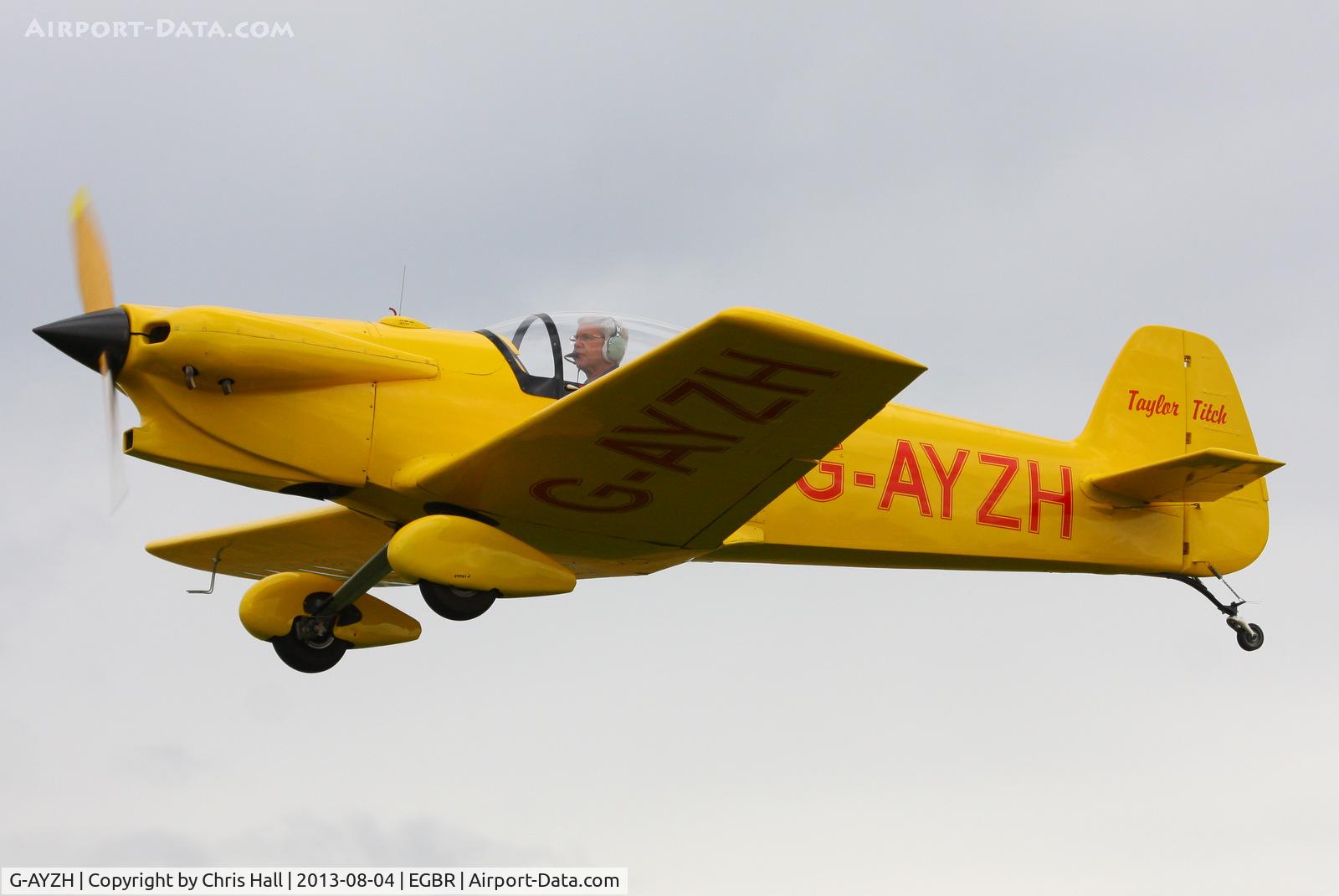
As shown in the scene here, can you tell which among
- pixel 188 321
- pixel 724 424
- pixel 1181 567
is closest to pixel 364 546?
pixel 188 321

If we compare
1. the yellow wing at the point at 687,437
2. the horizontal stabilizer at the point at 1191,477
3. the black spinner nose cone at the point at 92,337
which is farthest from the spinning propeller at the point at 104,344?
the horizontal stabilizer at the point at 1191,477

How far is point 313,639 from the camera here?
36.0ft

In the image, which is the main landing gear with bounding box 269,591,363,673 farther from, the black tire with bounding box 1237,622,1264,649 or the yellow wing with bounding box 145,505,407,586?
the black tire with bounding box 1237,622,1264,649

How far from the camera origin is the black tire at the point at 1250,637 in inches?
490

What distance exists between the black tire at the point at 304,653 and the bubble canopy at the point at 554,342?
8.48 feet

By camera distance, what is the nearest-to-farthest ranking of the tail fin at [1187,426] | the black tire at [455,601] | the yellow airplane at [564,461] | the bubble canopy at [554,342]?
the yellow airplane at [564,461], the black tire at [455,601], the bubble canopy at [554,342], the tail fin at [1187,426]

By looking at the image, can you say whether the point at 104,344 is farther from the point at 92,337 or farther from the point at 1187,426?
the point at 1187,426

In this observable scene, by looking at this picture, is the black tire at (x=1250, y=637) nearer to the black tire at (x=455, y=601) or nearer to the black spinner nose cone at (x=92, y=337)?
the black tire at (x=455, y=601)

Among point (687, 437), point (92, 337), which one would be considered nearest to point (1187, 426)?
point (687, 437)

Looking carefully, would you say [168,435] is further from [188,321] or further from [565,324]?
[565,324]

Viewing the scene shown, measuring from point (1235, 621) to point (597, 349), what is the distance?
5.88 meters

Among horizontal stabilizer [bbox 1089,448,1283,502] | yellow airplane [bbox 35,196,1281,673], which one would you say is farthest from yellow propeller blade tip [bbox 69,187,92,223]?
horizontal stabilizer [bbox 1089,448,1283,502]

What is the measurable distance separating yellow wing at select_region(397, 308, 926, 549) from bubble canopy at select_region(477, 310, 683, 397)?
0.85 meters

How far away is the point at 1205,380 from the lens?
13.2 meters
